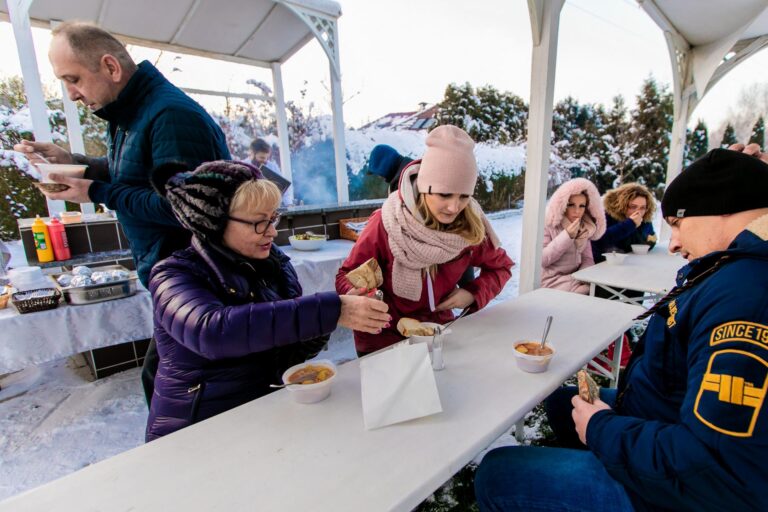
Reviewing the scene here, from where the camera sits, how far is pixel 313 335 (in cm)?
102

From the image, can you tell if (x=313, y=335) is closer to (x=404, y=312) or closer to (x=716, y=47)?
(x=404, y=312)

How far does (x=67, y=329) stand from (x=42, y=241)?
31.0 inches

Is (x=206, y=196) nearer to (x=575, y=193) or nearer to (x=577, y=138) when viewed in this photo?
(x=575, y=193)

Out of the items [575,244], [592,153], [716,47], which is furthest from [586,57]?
[575,244]

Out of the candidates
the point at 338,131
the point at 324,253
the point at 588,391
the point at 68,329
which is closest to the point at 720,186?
the point at 588,391

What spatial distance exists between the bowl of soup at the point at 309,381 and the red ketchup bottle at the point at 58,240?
2.60 meters

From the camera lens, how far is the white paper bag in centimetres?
93

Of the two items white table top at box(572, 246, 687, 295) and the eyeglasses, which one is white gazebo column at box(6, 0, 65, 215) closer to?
the eyeglasses

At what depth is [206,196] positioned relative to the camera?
1122mm

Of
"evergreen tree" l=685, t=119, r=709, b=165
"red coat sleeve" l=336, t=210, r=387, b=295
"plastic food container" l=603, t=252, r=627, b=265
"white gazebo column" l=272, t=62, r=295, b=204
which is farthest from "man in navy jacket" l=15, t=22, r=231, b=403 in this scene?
"evergreen tree" l=685, t=119, r=709, b=165

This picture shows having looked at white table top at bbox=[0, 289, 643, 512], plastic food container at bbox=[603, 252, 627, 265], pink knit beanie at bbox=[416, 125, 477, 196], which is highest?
pink knit beanie at bbox=[416, 125, 477, 196]

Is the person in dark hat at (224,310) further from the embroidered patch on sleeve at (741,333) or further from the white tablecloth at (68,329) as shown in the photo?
the white tablecloth at (68,329)

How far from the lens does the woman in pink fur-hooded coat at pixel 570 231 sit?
2.89 metres

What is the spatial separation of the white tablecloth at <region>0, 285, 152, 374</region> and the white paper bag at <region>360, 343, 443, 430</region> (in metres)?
2.13
